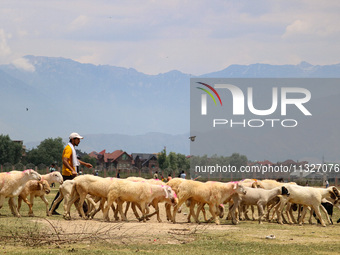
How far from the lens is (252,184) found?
24.4 m

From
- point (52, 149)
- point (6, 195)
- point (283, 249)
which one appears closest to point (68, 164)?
point (6, 195)

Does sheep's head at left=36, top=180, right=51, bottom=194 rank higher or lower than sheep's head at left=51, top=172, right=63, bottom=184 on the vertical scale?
lower

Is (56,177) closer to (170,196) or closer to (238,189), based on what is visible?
(170,196)

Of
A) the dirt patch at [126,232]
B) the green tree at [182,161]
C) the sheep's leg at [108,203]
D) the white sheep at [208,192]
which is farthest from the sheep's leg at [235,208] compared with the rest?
the green tree at [182,161]

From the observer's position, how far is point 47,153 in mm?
136000

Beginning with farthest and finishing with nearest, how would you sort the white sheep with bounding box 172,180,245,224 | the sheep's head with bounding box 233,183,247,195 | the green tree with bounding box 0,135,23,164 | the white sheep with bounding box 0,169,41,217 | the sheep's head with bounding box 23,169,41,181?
the green tree with bounding box 0,135,23,164
the sheep's head with bounding box 233,183,247,195
the white sheep with bounding box 172,180,245,224
the sheep's head with bounding box 23,169,41,181
the white sheep with bounding box 0,169,41,217

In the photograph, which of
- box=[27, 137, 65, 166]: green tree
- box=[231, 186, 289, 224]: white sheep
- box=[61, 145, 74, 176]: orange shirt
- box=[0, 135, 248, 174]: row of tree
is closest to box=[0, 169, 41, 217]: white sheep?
box=[61, 145, 74, 176]: orange shirt

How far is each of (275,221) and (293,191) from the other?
5.54ft

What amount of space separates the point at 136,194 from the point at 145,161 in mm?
159444

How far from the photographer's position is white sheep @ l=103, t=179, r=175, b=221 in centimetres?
1984

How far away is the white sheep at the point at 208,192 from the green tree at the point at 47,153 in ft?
372

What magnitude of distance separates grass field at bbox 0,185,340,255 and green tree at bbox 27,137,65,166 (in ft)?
381

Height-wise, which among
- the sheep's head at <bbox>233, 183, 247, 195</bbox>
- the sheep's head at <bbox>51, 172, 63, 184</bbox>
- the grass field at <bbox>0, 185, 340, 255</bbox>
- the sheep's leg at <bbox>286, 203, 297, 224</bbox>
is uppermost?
the sheep's head at <bbox>51, 172, 63, 184</bbox>

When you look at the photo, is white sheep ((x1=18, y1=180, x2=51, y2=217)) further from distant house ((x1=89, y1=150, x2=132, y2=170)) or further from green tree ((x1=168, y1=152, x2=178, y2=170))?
distant house ((x1=89, y1=150, x2=132, y2=170))
